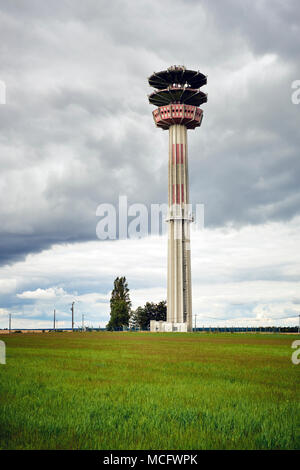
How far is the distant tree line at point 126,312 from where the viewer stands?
130m

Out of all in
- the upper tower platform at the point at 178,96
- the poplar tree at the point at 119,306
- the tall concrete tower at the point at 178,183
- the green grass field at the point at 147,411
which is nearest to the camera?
A: the green grass field at the point at 147,411

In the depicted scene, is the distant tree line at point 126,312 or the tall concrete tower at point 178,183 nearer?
the tall concrete tower at point 178,183

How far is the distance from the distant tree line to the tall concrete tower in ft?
49.4

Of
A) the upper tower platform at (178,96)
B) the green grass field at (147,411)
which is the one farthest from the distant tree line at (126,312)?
the green grass field at (147,411)

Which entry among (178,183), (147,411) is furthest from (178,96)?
(147,411)

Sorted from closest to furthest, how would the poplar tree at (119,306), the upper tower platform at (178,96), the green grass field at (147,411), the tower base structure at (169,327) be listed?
the green grass field at (147,411) → the tower base structure at (169,327) → the upper tower platform at (178,96) → the poplar tree at (119,306)

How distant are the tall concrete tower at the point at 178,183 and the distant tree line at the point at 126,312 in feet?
49.4

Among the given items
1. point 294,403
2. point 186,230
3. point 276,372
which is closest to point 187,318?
point 186,230

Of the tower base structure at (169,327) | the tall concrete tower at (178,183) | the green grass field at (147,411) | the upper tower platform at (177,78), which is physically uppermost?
the upper tower platform at (177,78)

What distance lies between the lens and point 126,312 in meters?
131

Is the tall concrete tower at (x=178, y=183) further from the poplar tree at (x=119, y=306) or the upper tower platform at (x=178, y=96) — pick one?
the poplar tree at (x=119, y=306)

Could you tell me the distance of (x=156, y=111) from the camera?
12519 centimetres

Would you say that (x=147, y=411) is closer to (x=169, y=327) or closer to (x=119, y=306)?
(x=169, y=327)
